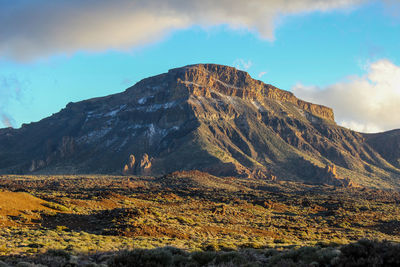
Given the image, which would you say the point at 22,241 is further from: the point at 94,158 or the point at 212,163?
the point at 94,158

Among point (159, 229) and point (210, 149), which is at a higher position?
point (210, 149)

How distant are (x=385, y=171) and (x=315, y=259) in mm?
174813

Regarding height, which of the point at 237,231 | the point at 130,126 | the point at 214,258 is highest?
the point at 130,126

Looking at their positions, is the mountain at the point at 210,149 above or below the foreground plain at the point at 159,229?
above

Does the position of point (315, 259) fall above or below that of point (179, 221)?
above

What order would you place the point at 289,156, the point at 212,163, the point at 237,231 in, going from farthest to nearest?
the point at 289,156, the point at 212,163, the point at 237,231

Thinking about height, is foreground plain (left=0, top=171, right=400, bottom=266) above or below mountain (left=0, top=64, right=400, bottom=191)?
below

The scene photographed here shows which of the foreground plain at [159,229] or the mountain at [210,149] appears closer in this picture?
the foreground plain at [159,229]

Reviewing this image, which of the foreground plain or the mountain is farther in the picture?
the mountain

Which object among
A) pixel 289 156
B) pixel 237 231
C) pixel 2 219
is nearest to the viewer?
pixel 2 219

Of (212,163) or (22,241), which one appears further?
(212,163)

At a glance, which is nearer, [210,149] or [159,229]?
[159,229]

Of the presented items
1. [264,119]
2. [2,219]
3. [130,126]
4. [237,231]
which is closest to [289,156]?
[264,119]

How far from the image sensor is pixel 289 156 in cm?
15712
